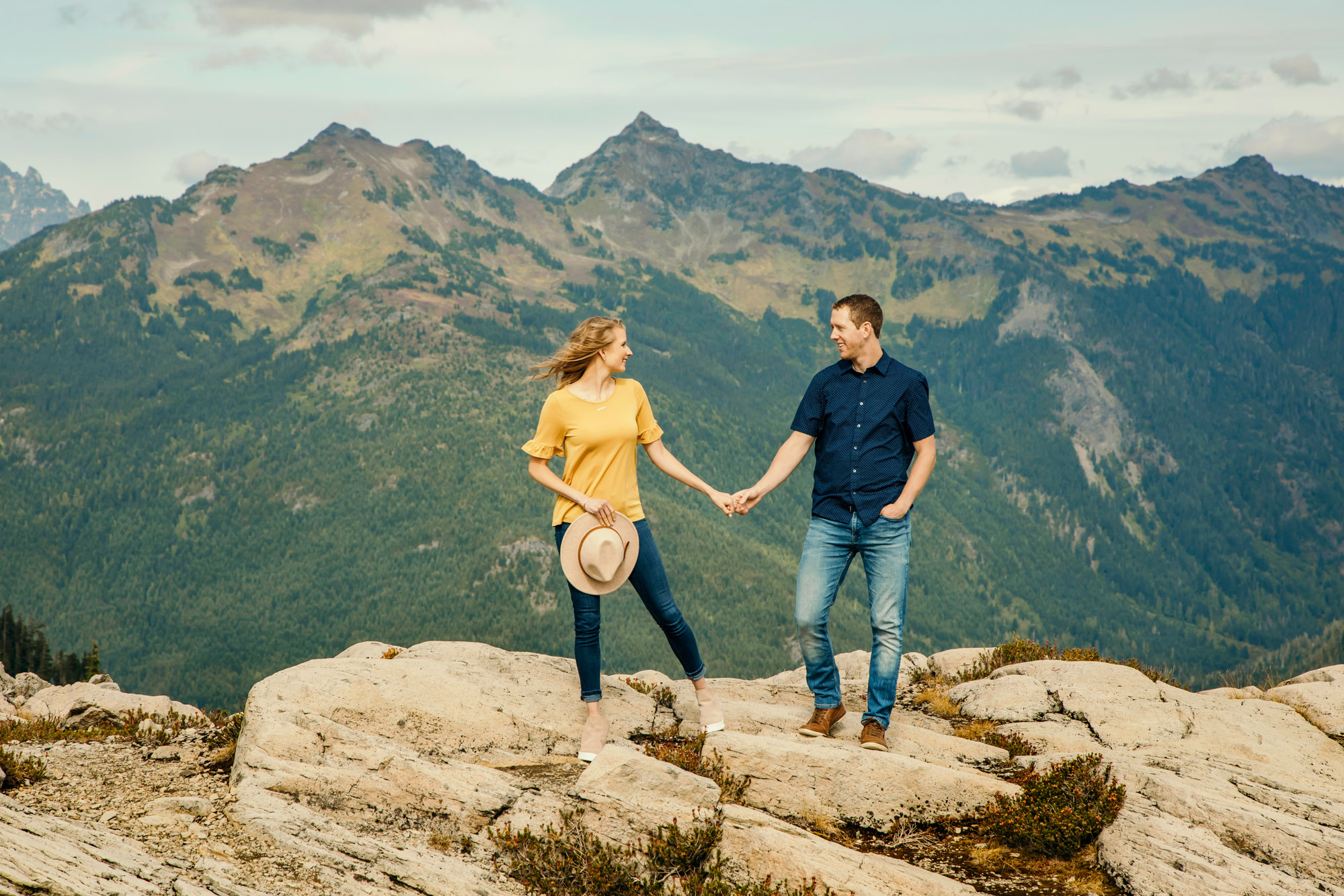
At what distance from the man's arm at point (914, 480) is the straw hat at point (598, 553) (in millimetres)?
2980

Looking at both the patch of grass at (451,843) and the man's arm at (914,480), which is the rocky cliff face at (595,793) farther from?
the man's arm at (914,480)

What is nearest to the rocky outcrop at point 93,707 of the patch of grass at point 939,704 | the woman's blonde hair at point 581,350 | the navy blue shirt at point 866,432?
the woman's blonde hair at point 581,350

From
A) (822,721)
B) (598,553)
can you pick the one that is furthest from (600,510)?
(822,721)

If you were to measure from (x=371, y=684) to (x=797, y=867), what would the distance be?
643cm

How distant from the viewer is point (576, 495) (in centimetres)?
987

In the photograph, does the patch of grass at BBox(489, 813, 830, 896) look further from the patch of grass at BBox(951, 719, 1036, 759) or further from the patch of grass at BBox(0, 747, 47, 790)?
the patch of grass at BBox(0, 747, 47, 790)

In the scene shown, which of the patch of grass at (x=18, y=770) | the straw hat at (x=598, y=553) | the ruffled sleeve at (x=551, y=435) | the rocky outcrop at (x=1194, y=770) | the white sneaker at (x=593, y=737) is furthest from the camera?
the white sneaker at (x=593, y=737)

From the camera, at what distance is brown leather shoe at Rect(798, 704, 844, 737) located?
10.8 meters

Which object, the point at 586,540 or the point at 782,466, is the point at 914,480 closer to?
the point at 782,466

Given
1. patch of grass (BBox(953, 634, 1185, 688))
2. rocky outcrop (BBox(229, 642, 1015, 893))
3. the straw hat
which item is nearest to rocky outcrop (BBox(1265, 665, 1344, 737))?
patch of grass (BBox(953, 634, 1185, 688))

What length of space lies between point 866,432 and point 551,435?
12.1 ft

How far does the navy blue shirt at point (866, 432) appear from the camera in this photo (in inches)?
400

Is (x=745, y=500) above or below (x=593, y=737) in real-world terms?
above

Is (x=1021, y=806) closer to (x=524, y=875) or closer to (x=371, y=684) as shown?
(x=524, y=875)
